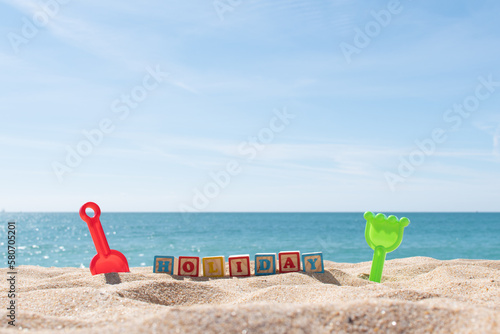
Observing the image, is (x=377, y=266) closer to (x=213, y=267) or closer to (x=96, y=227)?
(x=213, y=267)

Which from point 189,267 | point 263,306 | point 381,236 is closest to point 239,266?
point 189,267

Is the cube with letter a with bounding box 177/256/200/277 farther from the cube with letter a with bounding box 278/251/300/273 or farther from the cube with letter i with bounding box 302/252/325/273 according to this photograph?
the cube with letter i with bounding box 302/252/325/273

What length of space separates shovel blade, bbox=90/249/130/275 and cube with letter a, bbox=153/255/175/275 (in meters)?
0.40

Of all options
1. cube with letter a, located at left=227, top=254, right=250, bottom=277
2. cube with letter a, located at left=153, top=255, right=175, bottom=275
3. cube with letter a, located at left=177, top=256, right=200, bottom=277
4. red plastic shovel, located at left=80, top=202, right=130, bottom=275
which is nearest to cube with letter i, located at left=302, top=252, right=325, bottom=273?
cube with letter a, located at left=227, top=254, right=250, bottom=277

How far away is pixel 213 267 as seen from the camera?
545 centimetres

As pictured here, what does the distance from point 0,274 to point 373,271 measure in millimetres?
4827

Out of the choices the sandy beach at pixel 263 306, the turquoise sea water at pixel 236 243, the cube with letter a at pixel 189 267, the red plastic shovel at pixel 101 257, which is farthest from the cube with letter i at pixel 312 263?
the turquoise sea water at pixel 236 243

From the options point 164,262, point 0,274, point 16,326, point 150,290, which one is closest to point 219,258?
point 164,262

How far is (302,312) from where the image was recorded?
2229mm

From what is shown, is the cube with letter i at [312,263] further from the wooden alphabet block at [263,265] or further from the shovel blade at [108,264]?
the shovel blade at [108,264]

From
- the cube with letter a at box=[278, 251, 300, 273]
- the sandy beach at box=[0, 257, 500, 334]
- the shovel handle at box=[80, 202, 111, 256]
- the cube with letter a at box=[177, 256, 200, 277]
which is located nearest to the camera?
the sandy beach at box=[0, 257, 500, 334]

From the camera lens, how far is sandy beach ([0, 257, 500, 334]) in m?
2.11

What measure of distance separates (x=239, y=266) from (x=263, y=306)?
3179 mm

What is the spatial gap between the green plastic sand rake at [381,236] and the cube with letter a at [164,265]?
259cm
